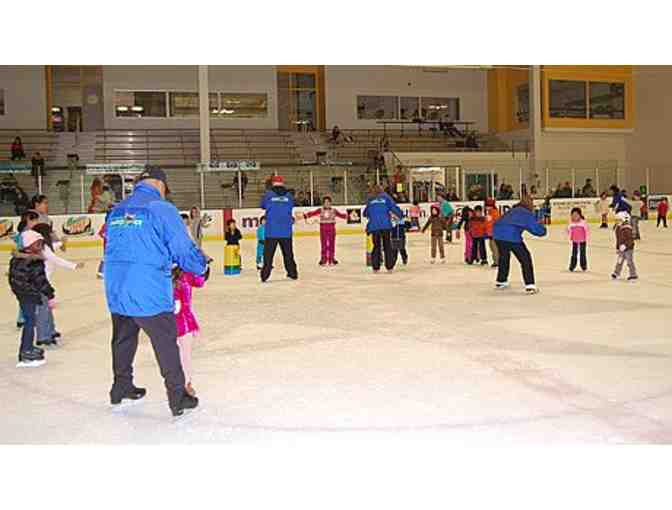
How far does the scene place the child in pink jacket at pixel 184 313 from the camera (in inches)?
211

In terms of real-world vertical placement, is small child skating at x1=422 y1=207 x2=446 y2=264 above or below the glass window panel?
below

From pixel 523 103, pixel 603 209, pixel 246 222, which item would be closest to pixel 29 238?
pixel 246 222

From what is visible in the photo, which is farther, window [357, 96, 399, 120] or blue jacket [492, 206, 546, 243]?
window [357, 96, 399, 120]

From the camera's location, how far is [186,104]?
33688mm

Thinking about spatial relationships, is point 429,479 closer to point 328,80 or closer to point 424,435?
point 424,435

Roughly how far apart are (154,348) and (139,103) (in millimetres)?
29642

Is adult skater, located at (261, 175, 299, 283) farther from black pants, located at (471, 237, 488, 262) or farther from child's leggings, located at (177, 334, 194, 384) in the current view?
child's leggings, located at (177, 334, 194, 384)

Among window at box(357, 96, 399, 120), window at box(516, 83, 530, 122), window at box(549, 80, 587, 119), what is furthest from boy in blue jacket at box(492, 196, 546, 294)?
window at box(357, 96, 399, 120)

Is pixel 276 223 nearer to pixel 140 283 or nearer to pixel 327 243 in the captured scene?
pixel 327 243

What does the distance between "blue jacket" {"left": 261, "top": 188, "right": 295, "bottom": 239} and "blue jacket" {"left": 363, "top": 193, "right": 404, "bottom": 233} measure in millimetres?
1679

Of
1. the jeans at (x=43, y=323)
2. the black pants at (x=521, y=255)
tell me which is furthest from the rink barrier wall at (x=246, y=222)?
the jeans at (x=43, y=323)

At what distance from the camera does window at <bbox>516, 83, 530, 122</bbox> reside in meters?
34.8
